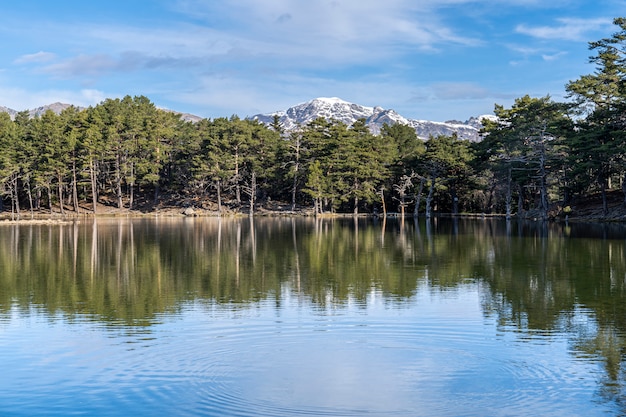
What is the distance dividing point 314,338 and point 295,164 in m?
72.3

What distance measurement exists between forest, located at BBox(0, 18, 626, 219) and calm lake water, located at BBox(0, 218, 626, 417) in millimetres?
39791

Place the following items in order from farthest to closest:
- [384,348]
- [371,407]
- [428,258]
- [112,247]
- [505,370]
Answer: [112,247]
[428,258]
[384,348]
[505,370]
[371,407]

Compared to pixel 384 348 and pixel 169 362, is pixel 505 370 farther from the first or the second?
pixel 169 362

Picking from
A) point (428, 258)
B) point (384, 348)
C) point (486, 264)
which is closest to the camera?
point (384, 348)

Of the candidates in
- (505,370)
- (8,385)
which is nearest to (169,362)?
(8,385)

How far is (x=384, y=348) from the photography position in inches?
519

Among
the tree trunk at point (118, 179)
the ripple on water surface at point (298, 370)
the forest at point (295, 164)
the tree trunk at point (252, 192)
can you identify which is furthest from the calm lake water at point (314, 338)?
the tree trunk at point (118, 179)

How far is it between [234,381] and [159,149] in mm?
82298

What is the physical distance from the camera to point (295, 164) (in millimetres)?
85812

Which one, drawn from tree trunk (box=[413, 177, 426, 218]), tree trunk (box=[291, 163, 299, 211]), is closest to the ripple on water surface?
tree trunk (box=[413, 177, 426, 218])

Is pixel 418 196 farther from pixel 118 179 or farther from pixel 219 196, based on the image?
pixel 118 179

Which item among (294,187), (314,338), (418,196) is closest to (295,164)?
(294,187)

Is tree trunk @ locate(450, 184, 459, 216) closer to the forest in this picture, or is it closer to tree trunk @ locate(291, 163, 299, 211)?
the forest

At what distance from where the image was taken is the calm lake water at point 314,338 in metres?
10.1
